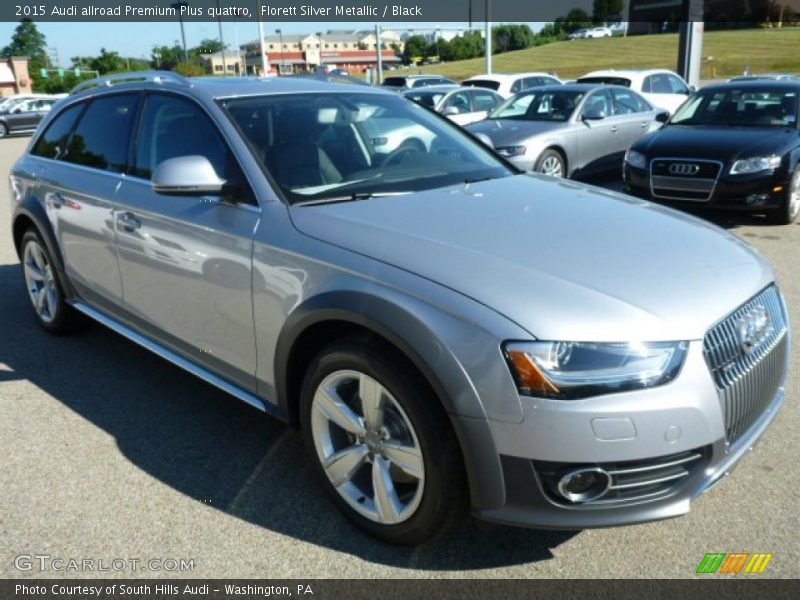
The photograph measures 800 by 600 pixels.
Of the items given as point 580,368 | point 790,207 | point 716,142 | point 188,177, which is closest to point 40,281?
point 188,177

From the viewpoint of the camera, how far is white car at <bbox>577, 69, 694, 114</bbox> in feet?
47.5

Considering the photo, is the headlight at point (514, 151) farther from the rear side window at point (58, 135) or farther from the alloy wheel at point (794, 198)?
the rear side window at point (58, 135)

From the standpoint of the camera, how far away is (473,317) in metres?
2.23

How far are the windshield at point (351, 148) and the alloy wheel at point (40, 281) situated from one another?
91.0 inches

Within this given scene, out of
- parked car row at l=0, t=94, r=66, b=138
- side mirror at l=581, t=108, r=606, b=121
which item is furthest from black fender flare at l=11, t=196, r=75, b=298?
parked car row at l=0, t=94, r=66, b=138

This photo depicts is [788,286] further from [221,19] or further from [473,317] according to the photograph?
[221,19]

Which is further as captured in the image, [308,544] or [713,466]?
[308,544]

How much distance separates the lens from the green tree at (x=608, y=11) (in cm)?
10661

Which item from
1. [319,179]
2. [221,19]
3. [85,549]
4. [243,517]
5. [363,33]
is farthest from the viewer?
[363,33]

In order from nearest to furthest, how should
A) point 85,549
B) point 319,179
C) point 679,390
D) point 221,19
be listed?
point 679,390, point 85,549, point 319,179, point 221,19

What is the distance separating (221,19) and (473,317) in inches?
2009

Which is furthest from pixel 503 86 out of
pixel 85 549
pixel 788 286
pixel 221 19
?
pixel 221 19

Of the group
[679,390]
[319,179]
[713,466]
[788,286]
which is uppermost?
[319,179]

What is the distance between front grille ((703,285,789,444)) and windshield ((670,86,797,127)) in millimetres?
6219
